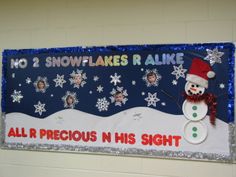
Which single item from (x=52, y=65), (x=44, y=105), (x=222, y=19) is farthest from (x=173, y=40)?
(x=44, y=105)

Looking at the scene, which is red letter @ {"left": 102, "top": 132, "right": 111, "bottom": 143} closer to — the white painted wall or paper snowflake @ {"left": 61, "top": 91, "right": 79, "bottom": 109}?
the white painted wall

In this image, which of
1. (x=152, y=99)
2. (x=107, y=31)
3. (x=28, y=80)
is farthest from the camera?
(x=28, y=80)

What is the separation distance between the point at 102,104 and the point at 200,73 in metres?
0.65

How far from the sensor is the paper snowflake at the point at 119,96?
6.52ft

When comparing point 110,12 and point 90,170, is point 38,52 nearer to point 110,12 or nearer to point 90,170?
point 110,12

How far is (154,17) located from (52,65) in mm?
755

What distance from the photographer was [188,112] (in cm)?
189

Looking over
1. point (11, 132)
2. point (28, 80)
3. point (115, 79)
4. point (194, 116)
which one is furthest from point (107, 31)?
point (11, 132)

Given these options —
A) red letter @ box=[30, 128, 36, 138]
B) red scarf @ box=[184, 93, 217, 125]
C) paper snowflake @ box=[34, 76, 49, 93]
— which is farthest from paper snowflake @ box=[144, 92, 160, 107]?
red letter @ box=[30, 128, 36, 138]

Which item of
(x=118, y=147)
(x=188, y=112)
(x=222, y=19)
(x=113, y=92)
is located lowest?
(x=118, y=147)

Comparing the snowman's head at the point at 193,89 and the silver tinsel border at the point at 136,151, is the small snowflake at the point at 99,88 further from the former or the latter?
the snowman's head at the point at 193,89

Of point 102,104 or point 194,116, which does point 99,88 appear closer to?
point 102,104

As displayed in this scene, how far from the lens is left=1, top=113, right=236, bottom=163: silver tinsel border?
1.83m

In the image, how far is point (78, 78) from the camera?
6.78 feet
